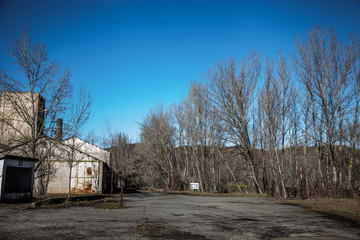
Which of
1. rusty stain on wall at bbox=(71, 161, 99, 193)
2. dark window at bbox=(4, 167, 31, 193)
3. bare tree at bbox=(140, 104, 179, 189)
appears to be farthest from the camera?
bare tree at bbox=(140, 104, 179, 189)

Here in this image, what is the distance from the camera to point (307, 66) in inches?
856

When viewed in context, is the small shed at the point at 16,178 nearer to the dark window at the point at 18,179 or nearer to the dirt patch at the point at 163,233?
the dark window at the point at 18,179

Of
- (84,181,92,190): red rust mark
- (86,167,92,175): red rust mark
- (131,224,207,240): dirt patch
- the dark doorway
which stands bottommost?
(131,224,207,240): dirt patch

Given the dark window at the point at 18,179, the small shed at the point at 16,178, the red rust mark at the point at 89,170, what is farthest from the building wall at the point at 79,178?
the dark window at the point at 18,179

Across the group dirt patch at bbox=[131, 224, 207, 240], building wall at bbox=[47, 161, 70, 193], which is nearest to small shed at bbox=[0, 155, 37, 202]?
dirt patch at bbox=[131, 224, 207, 240]

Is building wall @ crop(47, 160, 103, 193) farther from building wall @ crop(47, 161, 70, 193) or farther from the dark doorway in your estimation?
the dark doorway

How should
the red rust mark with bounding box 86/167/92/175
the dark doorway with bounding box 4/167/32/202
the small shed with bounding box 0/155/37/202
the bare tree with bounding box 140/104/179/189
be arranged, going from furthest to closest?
the bare tree with bounding box 140/104/179/189 → the red rust mark with bounding box 86/167/92/175 → the dark doorway with bounding box 4/167/32/202 → the small shed with bounding box 0/155/37/202

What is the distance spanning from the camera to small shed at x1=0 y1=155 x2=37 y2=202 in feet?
42.9

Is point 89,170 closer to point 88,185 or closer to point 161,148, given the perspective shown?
point 88,185

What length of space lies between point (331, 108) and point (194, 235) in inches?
753

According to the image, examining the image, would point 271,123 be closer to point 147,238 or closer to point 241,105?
point 241,105

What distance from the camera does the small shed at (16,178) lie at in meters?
13.1

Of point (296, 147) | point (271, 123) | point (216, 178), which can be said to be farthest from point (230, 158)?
point (271, 123)

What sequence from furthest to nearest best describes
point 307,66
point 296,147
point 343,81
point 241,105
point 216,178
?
point 216,178 < point 296,147 < point 241,105 < point 307,66 < point 343,81
